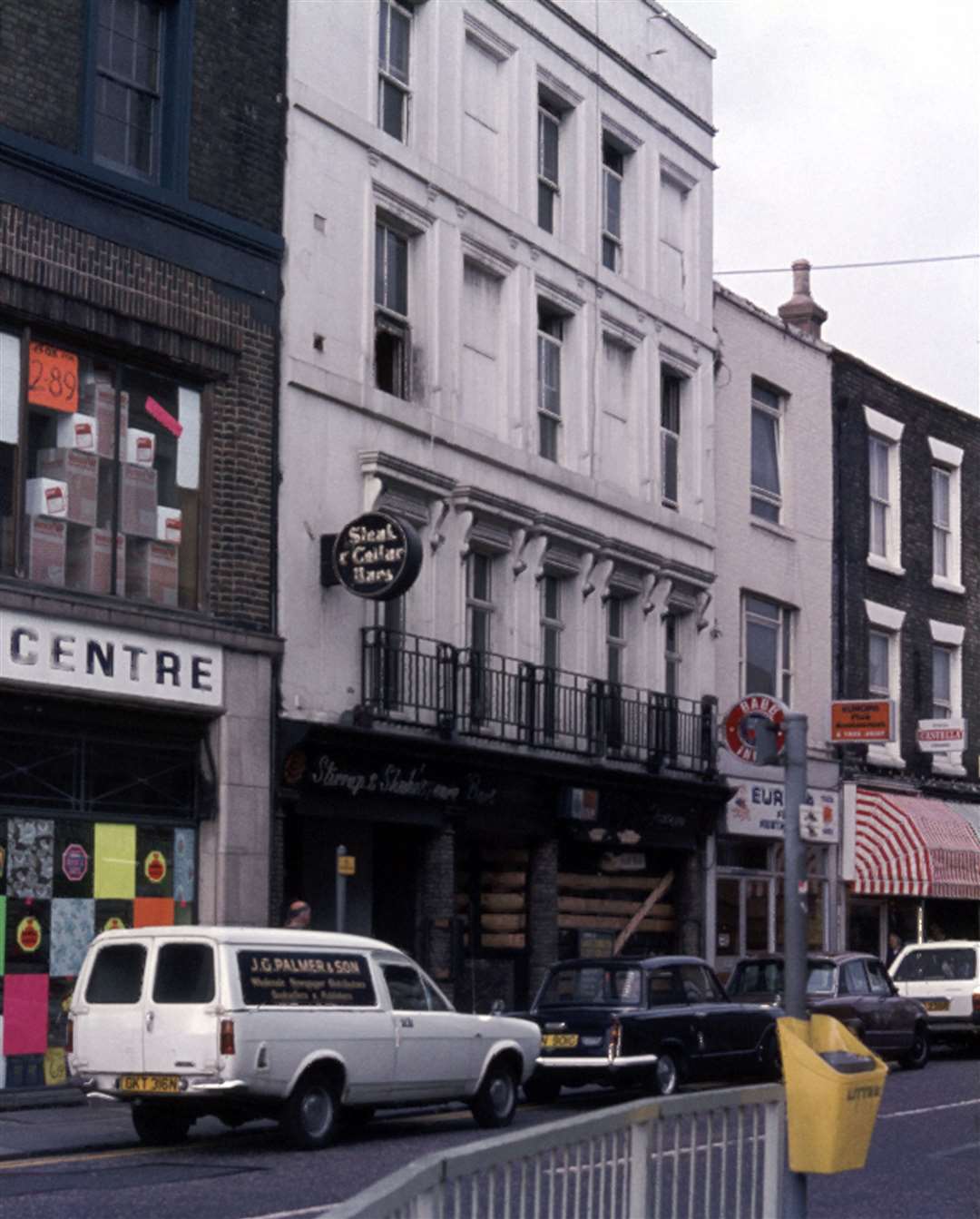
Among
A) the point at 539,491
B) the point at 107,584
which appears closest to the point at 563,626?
the point at 539,491

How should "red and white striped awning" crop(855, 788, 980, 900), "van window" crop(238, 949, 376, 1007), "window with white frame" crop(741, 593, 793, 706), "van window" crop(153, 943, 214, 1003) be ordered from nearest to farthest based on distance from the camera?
"van window" crop(153, 943, 214, 1003) → "van window" crop(238, 949, 376, 1007) → "window with white frame" crop(741, 593, 793, 706) → "red and white striped awning" crop(855, 788, 980, 900)

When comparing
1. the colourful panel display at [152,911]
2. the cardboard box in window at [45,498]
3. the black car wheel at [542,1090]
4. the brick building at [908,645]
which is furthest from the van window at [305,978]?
the brick building at [908,645]

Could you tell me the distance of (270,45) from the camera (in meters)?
24.9

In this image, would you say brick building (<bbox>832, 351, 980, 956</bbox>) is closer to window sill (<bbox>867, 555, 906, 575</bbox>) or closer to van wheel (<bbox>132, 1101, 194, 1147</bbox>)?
window sill (<bbox>867, 555, 906, 575</bbox>)

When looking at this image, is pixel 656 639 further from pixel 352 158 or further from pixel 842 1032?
pixel 842 1032

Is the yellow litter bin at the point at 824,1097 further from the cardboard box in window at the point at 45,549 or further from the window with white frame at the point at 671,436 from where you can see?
the window with white frame at the point at 671,436

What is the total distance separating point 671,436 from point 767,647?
14.1 feet

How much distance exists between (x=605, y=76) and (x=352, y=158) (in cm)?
749

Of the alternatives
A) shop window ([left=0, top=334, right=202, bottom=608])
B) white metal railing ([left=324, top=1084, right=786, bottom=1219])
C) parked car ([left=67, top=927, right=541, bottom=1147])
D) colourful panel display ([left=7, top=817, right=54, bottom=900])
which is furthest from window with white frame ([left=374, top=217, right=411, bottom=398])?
white metal railing ([left=324, top=1084, right=786, bottom=1219])

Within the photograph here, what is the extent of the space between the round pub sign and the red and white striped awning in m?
14.7

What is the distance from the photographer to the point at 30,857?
2097 cm

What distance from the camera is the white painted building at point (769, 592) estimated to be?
3441cm

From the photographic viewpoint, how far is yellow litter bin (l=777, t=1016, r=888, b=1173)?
8.27 m

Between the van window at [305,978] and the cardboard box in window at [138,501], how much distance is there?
6.32m
